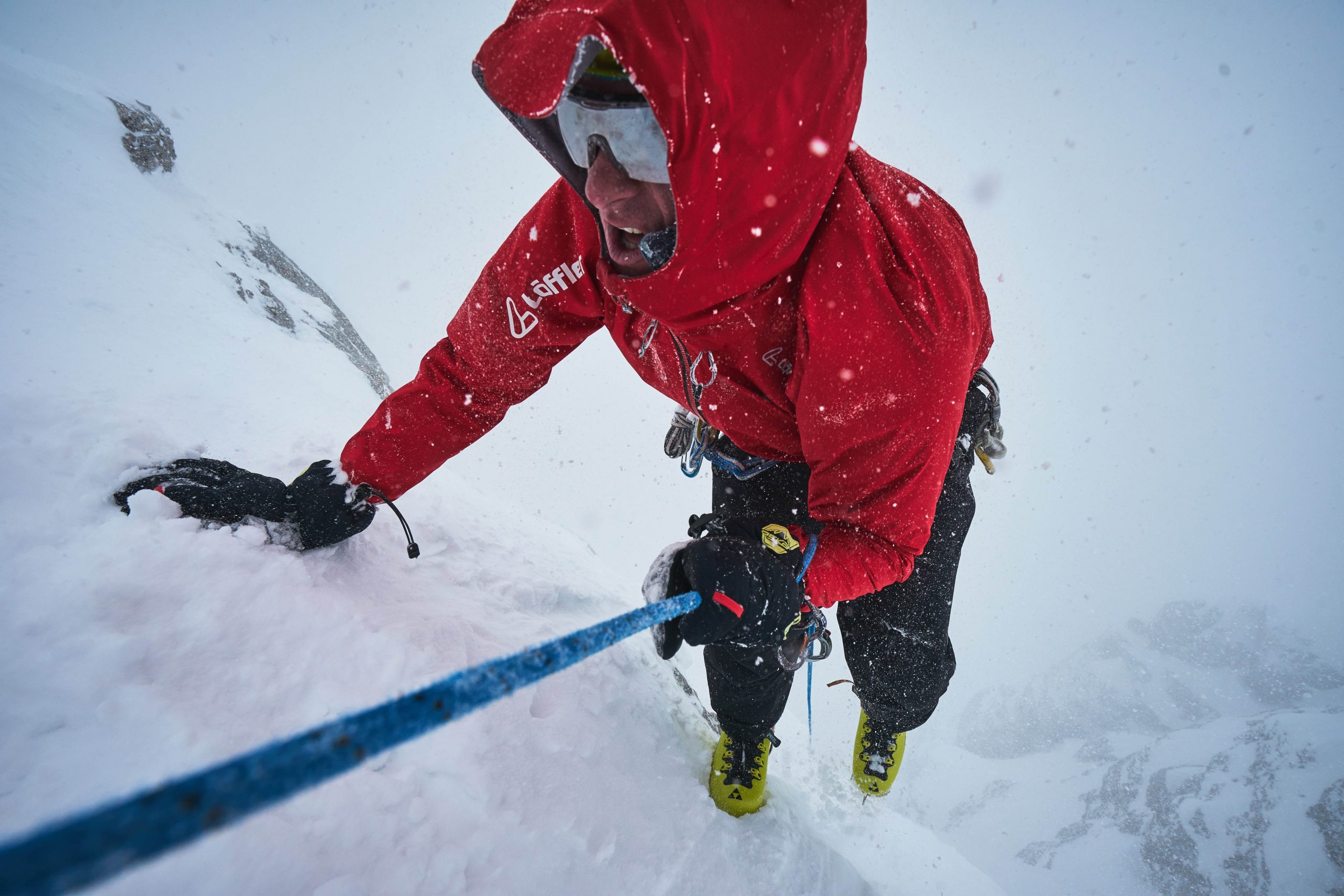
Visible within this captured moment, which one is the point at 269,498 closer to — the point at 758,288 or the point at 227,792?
the point at 227,792

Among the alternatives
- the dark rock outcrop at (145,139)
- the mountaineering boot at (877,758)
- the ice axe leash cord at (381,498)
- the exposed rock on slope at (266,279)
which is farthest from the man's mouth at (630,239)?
the dark rock outcrop at (145,139)

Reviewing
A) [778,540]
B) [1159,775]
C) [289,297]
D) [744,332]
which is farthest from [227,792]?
[1159,775]

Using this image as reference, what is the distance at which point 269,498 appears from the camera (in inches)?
68.0

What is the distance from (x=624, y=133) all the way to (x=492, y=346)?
1036 mm

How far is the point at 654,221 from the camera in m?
1.31

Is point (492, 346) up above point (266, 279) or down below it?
above

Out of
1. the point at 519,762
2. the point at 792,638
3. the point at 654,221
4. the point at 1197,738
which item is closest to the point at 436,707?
the point at 519,762

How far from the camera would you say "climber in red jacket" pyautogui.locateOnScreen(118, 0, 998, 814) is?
955 millimetres

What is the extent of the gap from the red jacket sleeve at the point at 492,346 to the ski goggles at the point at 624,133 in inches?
21.2

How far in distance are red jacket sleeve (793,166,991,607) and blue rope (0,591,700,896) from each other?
104 centimetres

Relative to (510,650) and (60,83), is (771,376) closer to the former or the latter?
(510,650)

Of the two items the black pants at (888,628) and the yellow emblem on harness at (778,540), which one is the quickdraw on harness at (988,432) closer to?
the black pants at (888,628)

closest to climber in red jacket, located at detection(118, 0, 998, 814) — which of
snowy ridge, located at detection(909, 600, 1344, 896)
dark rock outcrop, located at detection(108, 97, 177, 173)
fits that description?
dark rock outcrop, located at detection(108, 97, 177, 173)

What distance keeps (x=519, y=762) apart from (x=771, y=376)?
1426mm
